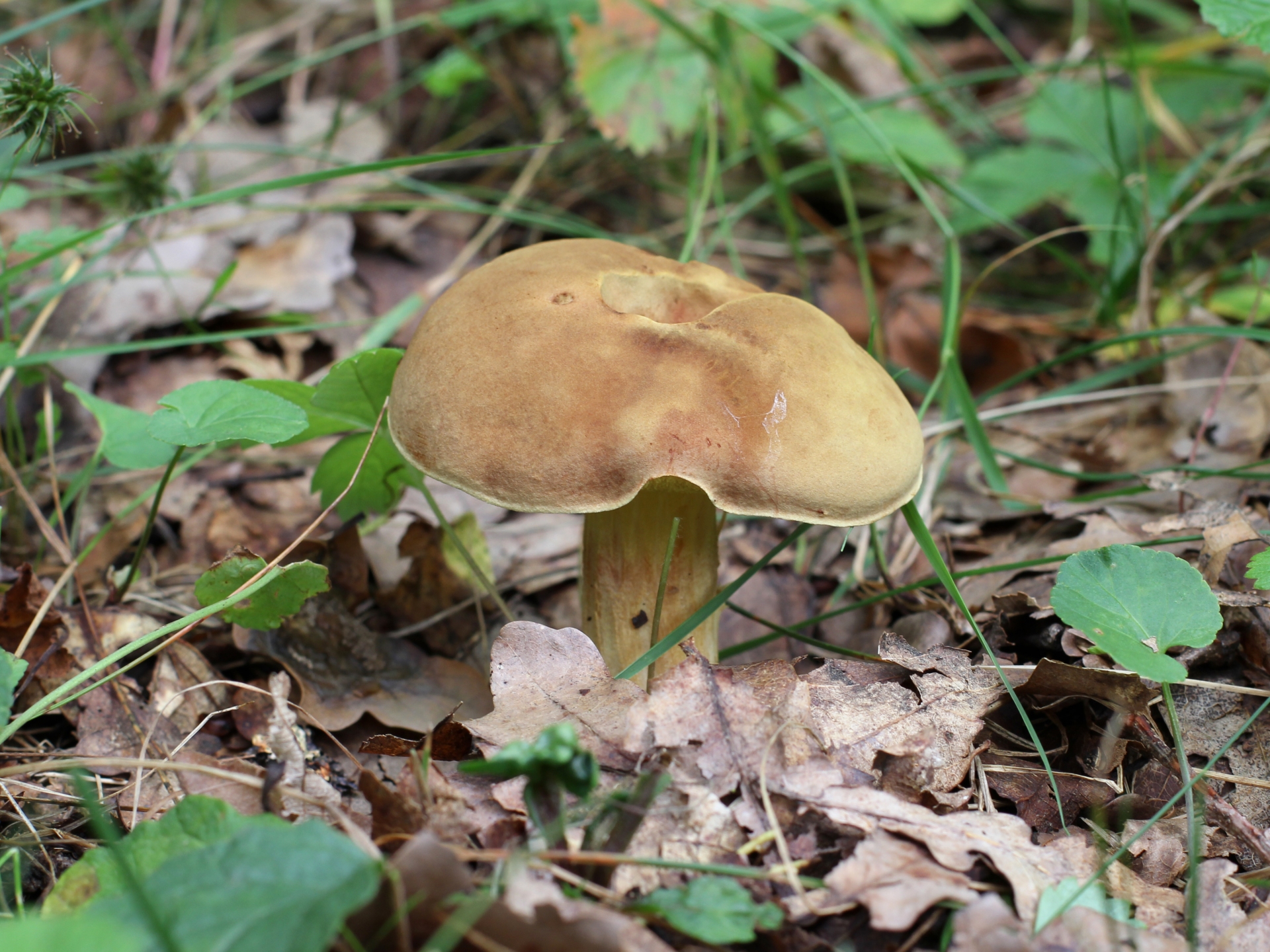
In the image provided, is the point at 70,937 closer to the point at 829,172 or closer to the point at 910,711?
the point at 910,711

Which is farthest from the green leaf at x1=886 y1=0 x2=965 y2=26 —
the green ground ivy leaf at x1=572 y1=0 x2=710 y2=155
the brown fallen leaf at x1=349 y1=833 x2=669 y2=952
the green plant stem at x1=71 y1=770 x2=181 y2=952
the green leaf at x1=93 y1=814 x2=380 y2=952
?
the green plant stem at x1=71 y1=770 x2=181 y2=952

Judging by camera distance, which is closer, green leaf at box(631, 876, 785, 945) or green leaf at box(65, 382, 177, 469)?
green leaf at box(631, 876, 785, 945)

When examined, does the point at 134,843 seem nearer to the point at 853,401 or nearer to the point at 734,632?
the point at 853,401

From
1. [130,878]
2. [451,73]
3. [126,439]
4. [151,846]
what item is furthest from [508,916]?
[451,73]

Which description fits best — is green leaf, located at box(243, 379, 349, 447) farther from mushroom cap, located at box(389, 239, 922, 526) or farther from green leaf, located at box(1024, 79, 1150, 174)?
green leaf, located at box(1024, 79, 1150, 174)

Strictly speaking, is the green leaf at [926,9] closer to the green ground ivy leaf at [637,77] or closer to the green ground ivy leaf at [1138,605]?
the green ground ivy leaf at [637,77]

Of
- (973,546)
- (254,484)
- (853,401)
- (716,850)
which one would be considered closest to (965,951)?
(716,850)
